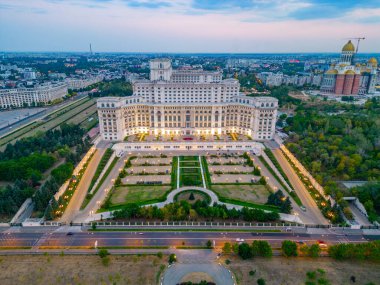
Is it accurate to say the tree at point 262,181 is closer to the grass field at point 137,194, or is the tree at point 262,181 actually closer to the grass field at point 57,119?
the grass field at point 137,194

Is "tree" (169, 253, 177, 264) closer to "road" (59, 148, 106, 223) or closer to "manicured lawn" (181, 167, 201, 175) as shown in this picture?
"road" (59, 148, 106, 223)

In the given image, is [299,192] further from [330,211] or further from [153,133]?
[153,133]

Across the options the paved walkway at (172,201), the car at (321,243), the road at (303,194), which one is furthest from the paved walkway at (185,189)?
the car at (321,243)

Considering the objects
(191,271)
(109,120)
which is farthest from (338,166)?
(109,120)

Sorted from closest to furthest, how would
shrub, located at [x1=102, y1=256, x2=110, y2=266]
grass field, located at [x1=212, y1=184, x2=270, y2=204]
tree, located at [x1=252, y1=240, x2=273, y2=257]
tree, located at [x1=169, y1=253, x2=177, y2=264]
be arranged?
shrub, located at [x1=102, y1=256, x2=110, y2=266] → tree, located at [x1=169, y1=253, x2=177, y2=264] → tree, located at [x1=252, y1=240, x2=273, y2=257] → grass field, located at [x1=212, y1=184, x2=270, y2=204]

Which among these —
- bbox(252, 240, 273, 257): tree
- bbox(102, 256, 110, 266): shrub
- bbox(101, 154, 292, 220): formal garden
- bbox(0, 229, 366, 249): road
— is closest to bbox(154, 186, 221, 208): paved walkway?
bbox(101, 154, 292, 220): formal garden

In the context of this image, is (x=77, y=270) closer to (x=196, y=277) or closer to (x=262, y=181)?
(x=196, y=277)

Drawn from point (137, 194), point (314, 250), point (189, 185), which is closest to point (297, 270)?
point (314, 250)
